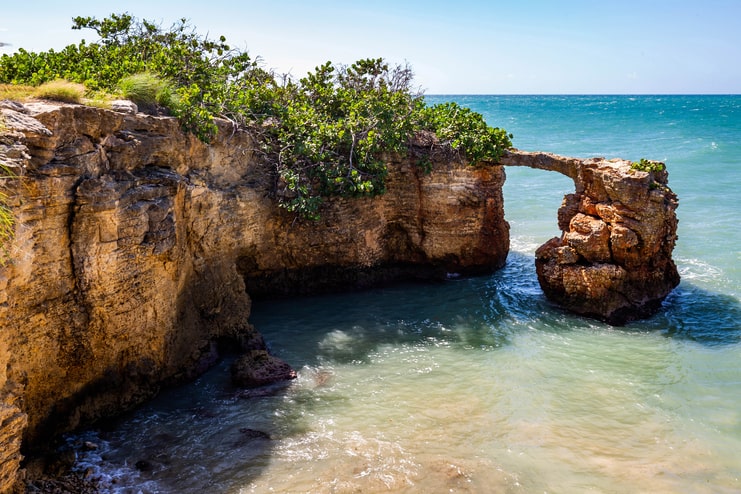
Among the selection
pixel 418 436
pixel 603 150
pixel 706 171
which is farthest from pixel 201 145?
pixel 603 150

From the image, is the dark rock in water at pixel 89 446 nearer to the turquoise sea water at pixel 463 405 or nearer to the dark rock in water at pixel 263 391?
the turquoise sea water at pixel 463 405

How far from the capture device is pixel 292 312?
47.3 feet

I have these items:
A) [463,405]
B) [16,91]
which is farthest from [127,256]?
[463,405]

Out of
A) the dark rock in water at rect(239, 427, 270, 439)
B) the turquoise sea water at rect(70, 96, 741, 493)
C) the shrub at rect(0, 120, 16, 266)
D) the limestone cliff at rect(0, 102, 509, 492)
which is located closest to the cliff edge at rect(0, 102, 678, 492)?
the limestone cliff at rect(0, 102, 509, 492)

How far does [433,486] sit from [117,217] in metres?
6.01

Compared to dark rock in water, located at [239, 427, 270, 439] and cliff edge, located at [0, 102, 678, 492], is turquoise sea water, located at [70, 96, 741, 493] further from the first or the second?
cliff edge, located at [0, 102, 678, 492]

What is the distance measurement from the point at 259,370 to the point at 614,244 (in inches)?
327

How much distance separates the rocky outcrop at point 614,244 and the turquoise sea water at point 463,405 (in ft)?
1.68

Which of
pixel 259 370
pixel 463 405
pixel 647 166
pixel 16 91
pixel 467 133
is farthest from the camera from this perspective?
pixel 467 133

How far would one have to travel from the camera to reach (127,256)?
9695 millimetres

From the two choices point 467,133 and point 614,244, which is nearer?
point 614,244

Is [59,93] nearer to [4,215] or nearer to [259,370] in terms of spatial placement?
[4,215]

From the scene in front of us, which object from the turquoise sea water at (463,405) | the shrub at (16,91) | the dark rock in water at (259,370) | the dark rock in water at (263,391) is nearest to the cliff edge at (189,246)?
the shrub at (16,91)

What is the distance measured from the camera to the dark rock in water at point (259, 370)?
1096 cm
